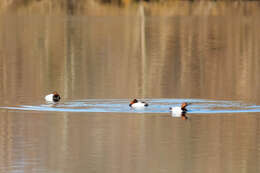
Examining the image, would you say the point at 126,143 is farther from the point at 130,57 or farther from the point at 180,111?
the point at 130,57

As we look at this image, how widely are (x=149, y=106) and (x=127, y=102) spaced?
2.33ft

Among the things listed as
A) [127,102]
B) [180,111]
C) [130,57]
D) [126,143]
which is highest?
[130,57]

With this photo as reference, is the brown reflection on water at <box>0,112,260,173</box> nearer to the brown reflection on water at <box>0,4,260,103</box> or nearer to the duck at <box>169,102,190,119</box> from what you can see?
the duck at <box>169,102,190,119</box>

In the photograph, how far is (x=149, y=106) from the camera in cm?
2016

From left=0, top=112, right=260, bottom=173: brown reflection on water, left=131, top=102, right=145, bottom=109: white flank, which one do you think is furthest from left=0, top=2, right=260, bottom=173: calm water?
left=131, top=102, right=145, bottom=109: white flank

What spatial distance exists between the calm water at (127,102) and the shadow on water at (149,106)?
0.02m

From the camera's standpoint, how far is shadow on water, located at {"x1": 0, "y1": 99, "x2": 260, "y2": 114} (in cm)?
1950

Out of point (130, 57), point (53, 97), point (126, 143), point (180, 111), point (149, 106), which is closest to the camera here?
point (126, 143)

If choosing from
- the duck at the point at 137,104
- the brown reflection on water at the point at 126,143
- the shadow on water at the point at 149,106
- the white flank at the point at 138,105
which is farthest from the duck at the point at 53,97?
the white flank at the point at 138,105

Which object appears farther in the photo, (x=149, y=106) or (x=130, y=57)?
(x=130, y=57)

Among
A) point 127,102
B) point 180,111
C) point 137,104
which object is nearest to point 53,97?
point 127,102

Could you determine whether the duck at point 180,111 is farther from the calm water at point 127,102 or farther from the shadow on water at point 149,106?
the shadow on water at point 149,106

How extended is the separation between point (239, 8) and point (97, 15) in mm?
11189

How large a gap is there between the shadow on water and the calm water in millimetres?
21
